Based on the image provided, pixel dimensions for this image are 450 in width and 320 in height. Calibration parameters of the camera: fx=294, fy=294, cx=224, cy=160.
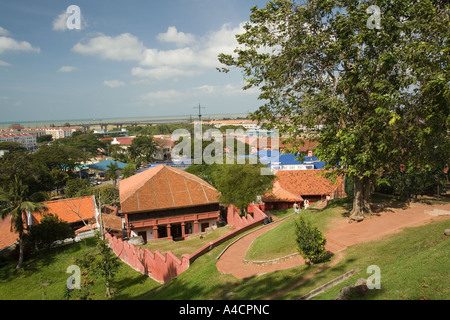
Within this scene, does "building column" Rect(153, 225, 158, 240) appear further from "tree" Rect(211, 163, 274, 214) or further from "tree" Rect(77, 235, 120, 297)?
"tree" Rect(77, 235, 120, 297)

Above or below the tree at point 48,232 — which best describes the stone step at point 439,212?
above

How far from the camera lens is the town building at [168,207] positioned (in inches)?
1054

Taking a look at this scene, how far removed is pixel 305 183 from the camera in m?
33.3

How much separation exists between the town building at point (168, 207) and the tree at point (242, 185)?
324 cm

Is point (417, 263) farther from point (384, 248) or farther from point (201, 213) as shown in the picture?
point (201, 213)

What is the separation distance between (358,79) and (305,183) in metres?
21.6

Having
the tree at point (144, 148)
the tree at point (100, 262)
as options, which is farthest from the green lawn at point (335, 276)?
the tree at point (144, 148)

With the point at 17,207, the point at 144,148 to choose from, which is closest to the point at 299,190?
the point at 17,207

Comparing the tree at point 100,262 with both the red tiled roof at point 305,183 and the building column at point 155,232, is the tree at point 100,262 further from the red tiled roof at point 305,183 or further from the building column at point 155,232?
the red tiled roof at point 305,183

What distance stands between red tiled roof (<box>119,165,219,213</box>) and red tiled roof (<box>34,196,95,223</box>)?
16.9 feet

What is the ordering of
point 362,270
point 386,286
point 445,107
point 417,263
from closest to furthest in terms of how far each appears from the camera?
point 386,286 < point 417,263 < point 362,270 < point 445,107
